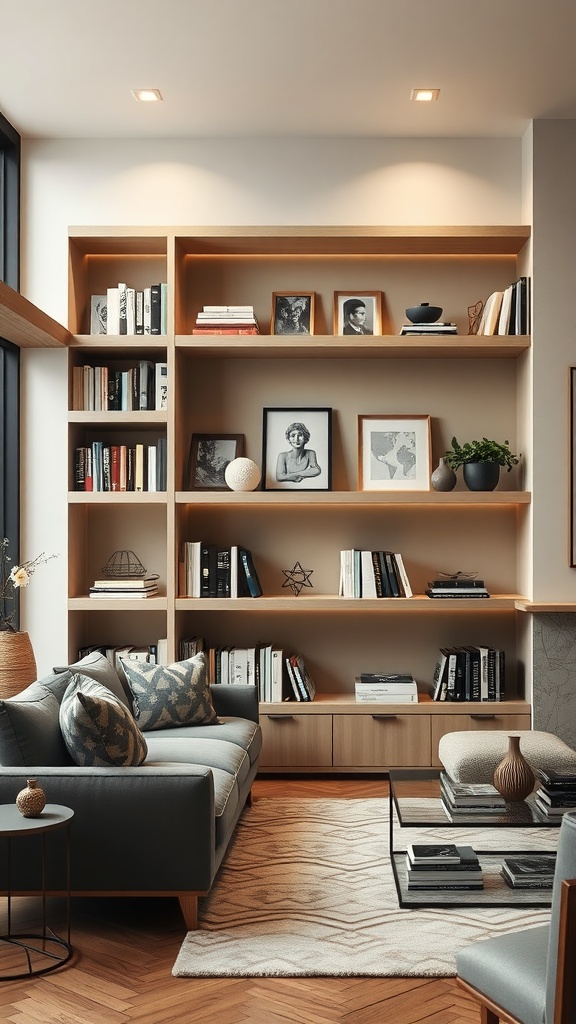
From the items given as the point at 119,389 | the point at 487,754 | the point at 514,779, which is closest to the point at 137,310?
the point at 119,389

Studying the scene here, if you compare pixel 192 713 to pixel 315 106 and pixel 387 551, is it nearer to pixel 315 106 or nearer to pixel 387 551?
pixel 387 551

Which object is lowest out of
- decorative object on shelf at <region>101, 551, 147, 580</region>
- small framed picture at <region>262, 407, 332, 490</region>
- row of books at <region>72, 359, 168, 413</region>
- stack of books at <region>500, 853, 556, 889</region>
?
stack of books at <region>500, 853, 556, 889</region>

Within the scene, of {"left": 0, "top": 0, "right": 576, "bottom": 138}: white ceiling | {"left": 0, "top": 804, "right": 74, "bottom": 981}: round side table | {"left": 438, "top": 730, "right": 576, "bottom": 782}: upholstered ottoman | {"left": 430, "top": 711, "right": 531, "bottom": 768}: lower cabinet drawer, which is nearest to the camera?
{"left": 0, "top": 804, "right": 74, "bottom": 981}: round side table

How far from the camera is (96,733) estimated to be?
3098mm

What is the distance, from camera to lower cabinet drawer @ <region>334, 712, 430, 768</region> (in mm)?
4965

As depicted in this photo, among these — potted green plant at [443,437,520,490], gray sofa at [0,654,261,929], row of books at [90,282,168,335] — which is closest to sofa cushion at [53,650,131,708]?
gray sofa at [0,654,261,929]

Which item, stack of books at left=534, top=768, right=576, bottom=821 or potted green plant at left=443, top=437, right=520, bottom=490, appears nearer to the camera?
stack of books at left=534, top=768, right=576, bottom=821

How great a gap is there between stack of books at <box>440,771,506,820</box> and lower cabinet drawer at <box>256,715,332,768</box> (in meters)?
1.54

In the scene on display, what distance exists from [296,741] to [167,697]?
1.01 metres

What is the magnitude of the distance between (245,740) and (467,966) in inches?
83.3

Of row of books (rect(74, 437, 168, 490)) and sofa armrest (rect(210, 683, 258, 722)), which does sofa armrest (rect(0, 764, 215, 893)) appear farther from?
row of books (rect(74, 437, 168, 490))

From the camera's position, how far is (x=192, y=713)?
13.9 ft

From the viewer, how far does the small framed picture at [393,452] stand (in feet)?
17.2

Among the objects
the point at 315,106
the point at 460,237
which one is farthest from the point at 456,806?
the point at 315,106
